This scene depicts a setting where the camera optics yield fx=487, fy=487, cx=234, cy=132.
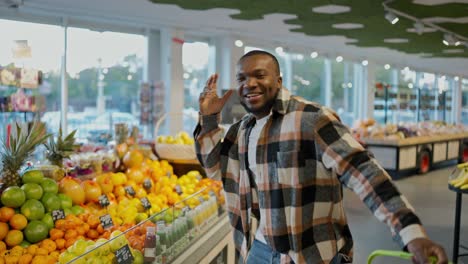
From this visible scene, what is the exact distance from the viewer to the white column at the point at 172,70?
10461mm

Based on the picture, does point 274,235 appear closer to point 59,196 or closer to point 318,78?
point 59,196

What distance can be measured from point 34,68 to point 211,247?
221 inches

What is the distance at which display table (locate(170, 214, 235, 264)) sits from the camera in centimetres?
295

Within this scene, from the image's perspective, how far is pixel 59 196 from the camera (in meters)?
2.78

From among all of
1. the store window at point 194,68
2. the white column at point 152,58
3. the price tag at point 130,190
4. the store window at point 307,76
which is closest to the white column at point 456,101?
the store window at point 307,76

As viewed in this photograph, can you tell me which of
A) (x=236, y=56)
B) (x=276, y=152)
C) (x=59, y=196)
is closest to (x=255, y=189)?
(x=276, y=152)

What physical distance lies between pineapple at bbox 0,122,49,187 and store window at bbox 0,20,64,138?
15.9ft

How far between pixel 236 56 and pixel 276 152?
1019 centimetres

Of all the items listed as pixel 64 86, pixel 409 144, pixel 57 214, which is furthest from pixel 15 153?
pixel 409 144

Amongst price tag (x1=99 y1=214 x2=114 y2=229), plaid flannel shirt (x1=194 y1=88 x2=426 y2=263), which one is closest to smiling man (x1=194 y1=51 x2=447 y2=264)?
plaid flannel shirt (x1=194 y1=88 x2=426 y2=263)

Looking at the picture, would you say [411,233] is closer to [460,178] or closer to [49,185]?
[49,185]

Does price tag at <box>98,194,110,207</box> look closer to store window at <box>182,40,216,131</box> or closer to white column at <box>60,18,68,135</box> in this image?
white column at <box>60,18,68,135</box>

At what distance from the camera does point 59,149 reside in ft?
10.3

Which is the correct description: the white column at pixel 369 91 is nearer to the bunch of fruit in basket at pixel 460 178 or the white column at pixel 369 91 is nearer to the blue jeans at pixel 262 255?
the bunch of fruit in basket at pixel 460 178
